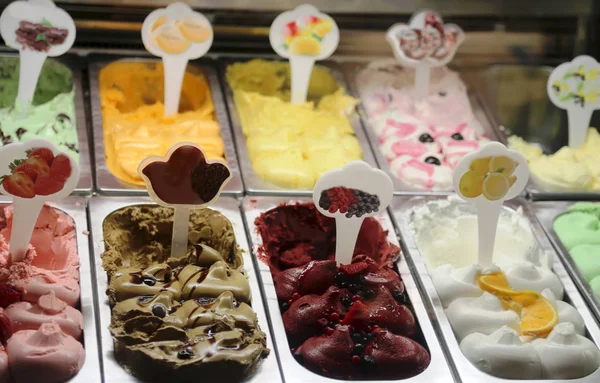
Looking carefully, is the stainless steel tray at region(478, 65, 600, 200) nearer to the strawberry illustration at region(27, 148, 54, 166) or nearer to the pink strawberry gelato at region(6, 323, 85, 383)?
the strawberry illustration at region(27, 148, 54, 166)

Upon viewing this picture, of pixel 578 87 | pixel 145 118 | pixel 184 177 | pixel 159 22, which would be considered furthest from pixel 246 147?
pixel 578 87

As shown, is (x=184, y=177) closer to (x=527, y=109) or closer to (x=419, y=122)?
(x=419, y=122)

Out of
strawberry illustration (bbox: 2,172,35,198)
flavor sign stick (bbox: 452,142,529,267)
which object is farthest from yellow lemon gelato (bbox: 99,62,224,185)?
flavor sign stick (bbox: 452,142,529,267)

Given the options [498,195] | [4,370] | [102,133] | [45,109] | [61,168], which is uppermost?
[45,109]

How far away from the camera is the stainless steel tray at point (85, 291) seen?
7.43 ft

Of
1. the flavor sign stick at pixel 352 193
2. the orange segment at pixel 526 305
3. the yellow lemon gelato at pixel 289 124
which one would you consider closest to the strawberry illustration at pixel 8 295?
the flavor sign stick at pixel 352 193

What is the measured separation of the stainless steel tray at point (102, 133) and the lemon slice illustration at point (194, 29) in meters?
0.31

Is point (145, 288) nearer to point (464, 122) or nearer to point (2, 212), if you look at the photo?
point (2, 212)

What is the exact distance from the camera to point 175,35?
3.27 m

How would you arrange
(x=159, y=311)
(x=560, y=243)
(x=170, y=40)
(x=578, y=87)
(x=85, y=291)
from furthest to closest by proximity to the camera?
(x=578, y=87) < (x=170, y=40) < (x=560, y=243) < (x=85, y=291) < (x=159, y=311)

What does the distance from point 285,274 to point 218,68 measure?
1.32m

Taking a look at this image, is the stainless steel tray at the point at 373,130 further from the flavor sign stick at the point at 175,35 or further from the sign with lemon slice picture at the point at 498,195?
the flavor sign stick at the point at 175,35

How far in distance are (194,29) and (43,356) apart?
4.83 ft

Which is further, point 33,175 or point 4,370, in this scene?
point 33,175
